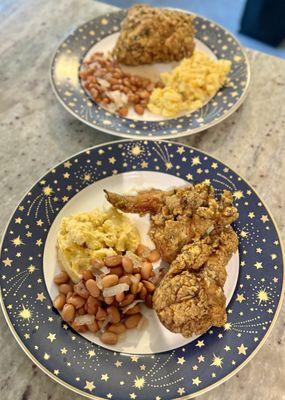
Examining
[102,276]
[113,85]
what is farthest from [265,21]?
[102,276]

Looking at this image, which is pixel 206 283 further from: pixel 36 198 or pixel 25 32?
pixel 25 32

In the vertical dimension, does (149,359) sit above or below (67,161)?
below

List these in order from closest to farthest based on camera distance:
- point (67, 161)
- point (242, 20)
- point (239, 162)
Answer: point (67, 161) → point (239, 162) → point (242, 20)

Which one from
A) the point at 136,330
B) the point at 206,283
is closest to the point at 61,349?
the point at 136,330

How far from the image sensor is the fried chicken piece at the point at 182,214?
4.57 feet

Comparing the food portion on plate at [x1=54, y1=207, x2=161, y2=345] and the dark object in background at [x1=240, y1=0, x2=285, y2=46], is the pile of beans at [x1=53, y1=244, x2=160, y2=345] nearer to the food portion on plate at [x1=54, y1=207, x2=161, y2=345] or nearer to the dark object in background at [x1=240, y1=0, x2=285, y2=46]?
the food portion on plate at [x1=54, y1=207, x2=161, y2=345]

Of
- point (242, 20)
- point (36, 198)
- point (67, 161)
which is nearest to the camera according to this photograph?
point (36, 198)

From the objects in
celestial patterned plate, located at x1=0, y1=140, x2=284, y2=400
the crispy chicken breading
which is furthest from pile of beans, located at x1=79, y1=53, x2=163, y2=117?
the crispy chicken breading

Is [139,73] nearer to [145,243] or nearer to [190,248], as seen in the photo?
→ [145,243]

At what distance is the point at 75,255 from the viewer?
4.66 feet

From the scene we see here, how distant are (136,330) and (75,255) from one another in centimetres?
32

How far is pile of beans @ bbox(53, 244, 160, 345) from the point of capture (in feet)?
4.28

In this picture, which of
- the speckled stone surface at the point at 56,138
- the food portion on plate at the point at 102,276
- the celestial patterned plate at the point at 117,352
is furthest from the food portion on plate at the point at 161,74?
the food portion on plate at the point at 102,276

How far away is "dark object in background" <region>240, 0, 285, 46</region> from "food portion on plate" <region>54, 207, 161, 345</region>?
2.97m
